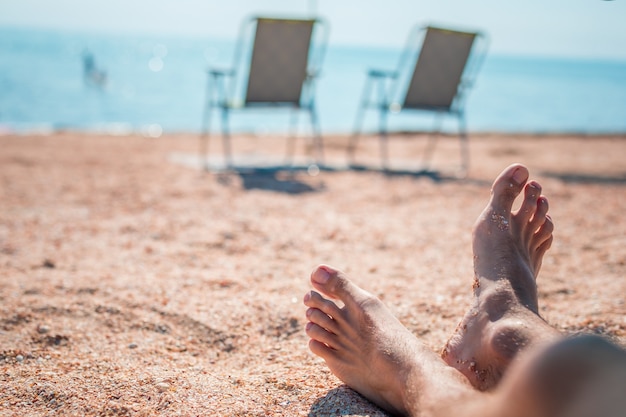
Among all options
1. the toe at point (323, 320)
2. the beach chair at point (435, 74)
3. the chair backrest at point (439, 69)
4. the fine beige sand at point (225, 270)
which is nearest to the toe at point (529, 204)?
the fine beige sand at point (225, 270)

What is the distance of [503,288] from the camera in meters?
1.34

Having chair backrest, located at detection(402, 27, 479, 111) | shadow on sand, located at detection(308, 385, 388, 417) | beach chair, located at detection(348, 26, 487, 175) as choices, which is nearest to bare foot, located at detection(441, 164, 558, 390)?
shadow on sand, located at detection(308, 385, 388, 417)

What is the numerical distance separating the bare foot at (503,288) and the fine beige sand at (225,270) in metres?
0.27

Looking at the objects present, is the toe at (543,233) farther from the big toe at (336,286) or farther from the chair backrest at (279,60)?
the chair backrest at (279,60)

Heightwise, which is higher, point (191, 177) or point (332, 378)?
point (332, 378)

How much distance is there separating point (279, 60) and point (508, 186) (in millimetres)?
3378

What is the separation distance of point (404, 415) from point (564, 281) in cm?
128

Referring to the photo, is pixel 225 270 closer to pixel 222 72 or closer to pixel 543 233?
pixel 543 233

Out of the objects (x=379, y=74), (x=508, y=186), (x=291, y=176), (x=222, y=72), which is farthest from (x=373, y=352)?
(x=379, y=74)

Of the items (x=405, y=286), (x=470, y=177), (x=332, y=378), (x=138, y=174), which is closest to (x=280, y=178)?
(x=138, y=174)

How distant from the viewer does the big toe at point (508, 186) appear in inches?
61.8

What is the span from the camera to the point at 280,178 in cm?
440

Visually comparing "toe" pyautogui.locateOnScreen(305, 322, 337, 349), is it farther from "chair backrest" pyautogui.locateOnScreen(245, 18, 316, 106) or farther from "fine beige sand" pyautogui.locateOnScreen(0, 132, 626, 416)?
"chair backrest" pyautogui.locateOnScreen(245, 18, 316, 106)

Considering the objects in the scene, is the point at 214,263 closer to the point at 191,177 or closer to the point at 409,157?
the point at 191,177
